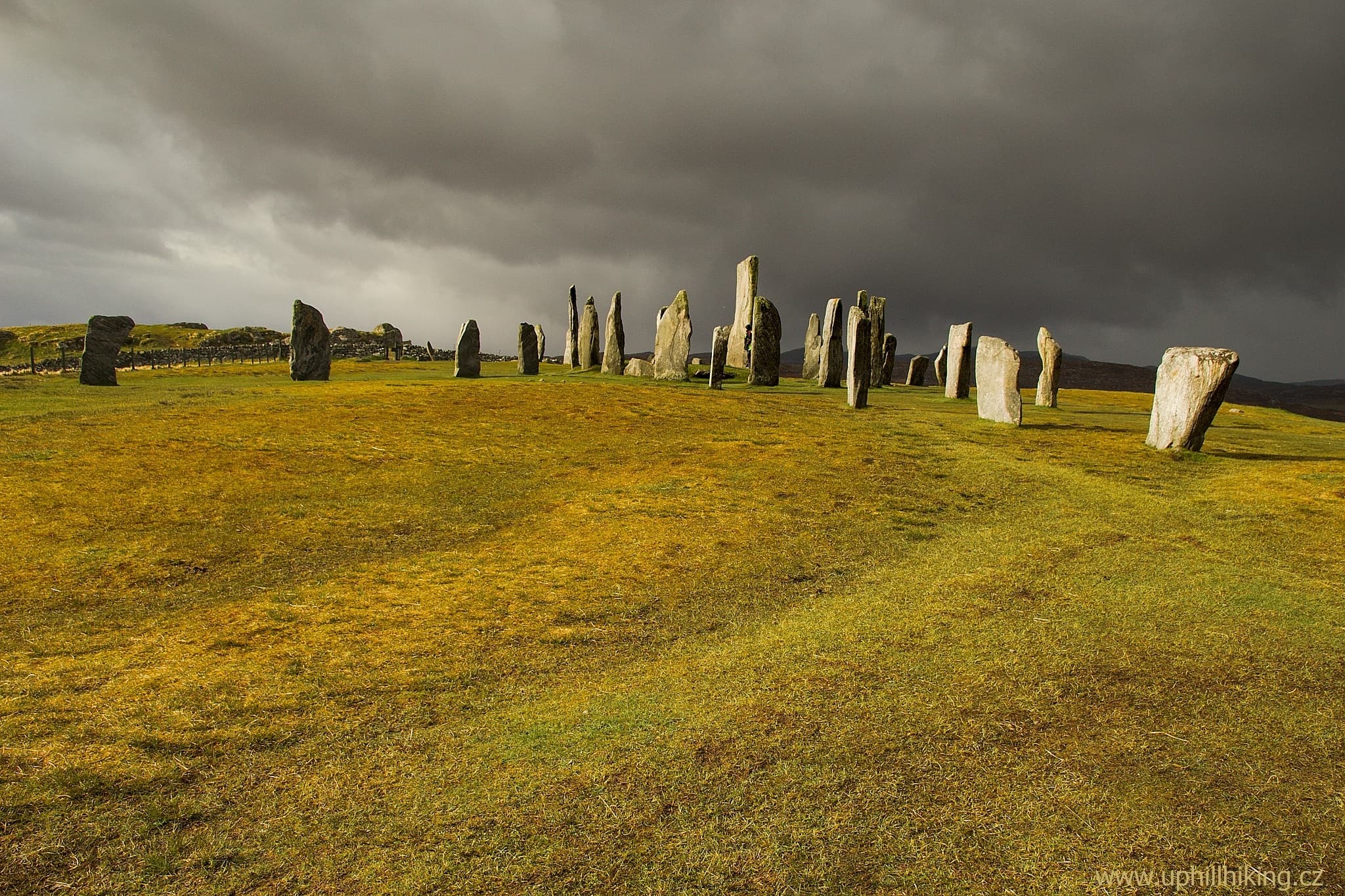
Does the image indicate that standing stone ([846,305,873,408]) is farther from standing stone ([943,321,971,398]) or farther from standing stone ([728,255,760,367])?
standing stone ([728,255,760,367])

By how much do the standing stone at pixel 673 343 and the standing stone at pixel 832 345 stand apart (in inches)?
241

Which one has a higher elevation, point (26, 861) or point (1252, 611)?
point (1252, 611)

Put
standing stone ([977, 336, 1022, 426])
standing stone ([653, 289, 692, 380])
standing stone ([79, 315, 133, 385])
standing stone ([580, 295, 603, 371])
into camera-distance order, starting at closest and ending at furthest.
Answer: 1. standing stone ([977, 336, 1022, 426])
2. standing stone ([79, 315, 133, 385])
3. standing stone ([653, 289, 692, 380])
4. standing stone ([580, 295, 603, 371])

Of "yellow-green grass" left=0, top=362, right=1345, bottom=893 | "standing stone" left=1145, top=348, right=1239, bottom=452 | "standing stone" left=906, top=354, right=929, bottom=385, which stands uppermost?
"standing stone" left=906, top=354, right=929, bottom=385

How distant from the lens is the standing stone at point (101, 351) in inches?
849

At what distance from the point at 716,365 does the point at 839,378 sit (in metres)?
7.76

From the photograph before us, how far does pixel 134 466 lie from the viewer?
409 inches

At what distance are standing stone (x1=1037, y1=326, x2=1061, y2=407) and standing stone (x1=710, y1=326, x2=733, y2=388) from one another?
11484mm

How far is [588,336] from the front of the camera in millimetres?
35875

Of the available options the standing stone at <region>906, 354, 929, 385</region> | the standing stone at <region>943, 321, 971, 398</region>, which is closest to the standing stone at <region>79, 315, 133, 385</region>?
the standing stone at <region>943, 321, 971, 398</region>

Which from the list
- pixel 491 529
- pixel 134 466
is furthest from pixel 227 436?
pixel 491 529

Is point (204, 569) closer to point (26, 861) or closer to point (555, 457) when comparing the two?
point (26, 861)

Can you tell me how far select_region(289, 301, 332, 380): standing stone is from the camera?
26.6m

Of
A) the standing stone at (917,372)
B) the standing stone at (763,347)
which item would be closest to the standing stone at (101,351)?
the standing stone at (763,347)
